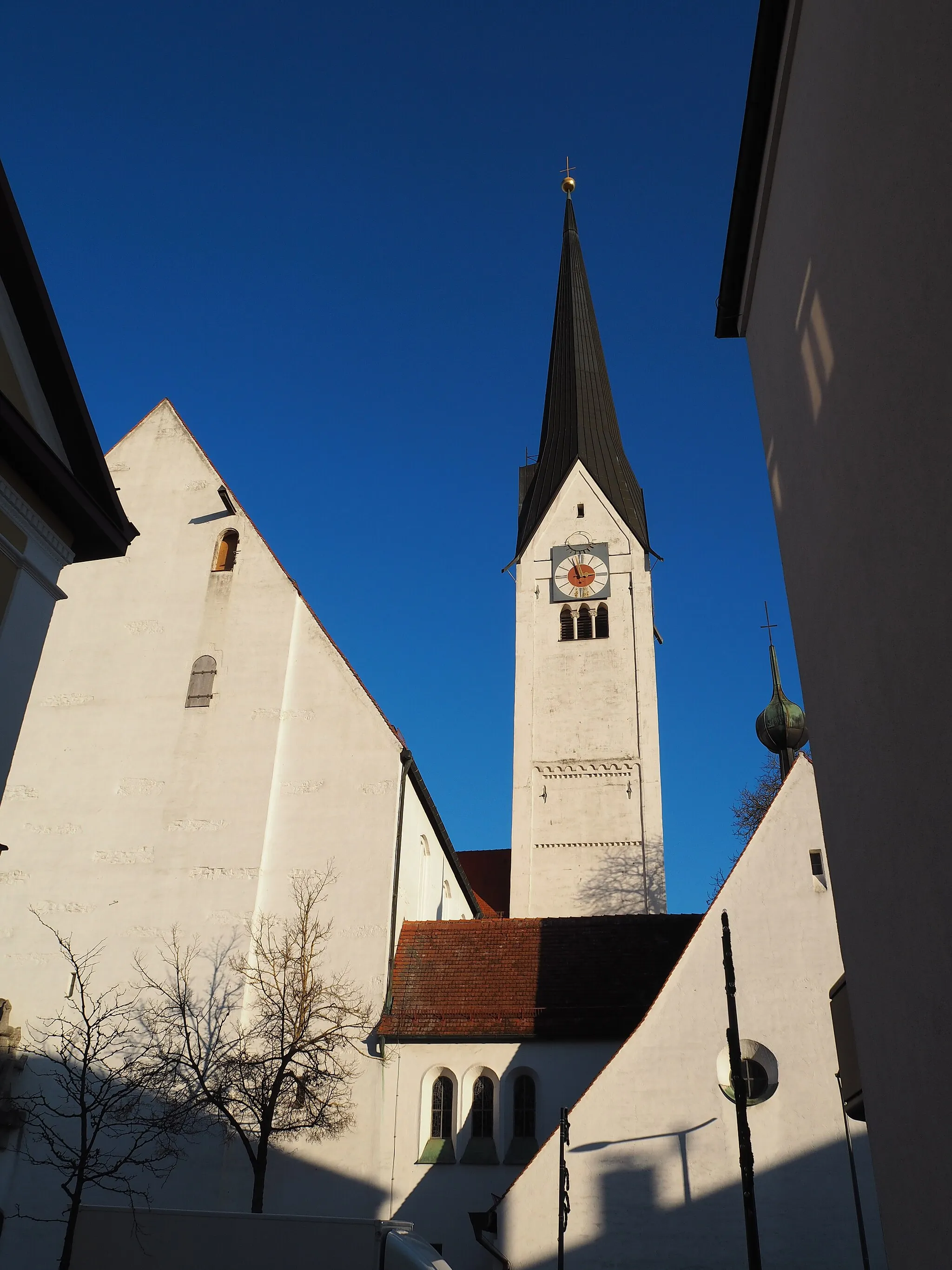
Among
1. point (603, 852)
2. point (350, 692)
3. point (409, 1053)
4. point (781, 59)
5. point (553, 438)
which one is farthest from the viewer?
point (553, 438)

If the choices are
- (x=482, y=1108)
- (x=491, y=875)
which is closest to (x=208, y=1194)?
(x=482, y=1108)

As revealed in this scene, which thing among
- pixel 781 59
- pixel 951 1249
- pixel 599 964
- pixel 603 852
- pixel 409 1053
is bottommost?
pixel 951 1249

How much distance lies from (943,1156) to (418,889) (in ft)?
58.1

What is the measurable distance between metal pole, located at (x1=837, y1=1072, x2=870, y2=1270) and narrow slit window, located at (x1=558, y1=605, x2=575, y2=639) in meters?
23.9

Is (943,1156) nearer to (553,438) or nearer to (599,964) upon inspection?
(599,964)

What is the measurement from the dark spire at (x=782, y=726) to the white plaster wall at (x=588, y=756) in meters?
5.84

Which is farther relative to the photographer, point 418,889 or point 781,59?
point 418,889

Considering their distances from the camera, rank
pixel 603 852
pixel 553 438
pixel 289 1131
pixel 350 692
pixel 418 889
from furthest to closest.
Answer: pixel 553 438, pixel 603 852, pixel 418 889, pixel 350 692, pixel 289 1131

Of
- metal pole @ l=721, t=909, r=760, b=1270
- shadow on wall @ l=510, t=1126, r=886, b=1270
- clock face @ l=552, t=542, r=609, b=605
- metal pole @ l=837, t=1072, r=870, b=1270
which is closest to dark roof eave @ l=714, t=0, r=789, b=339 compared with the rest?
metal pole @ l=721, t=909, r=760, b=1270

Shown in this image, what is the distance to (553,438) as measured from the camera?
4503 cm

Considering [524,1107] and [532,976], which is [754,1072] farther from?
[532,976]

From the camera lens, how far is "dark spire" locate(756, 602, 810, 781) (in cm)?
2823

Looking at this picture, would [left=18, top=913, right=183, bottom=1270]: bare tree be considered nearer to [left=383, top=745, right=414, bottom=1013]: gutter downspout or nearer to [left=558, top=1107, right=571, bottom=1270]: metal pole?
[left=383, top=745, right=414, bottom=1013]: gutter downspout

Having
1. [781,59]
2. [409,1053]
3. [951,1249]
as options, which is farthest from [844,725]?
[409,1053]
